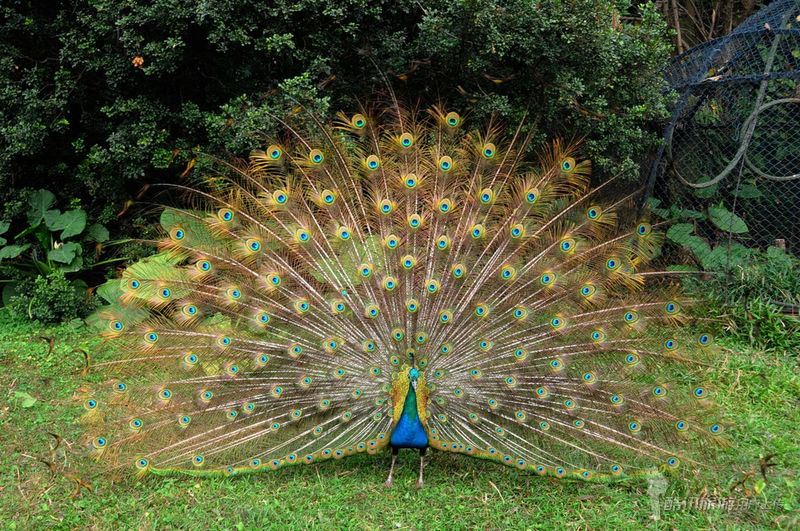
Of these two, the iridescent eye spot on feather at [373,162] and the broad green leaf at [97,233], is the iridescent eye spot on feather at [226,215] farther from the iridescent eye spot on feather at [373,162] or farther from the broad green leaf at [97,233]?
the broad green leaf at [97,233]

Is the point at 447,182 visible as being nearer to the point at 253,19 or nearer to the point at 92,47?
the point at 253,19

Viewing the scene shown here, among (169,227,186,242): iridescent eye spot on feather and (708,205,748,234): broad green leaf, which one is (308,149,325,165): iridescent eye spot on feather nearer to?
(169,227,186,242): iridescent eye spot on feather

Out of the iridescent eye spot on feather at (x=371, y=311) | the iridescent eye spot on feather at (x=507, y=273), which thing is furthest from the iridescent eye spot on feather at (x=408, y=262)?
the iridescent eye spot on feather at (x=507, y=273)

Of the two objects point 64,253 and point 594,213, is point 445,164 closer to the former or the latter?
point 594,213

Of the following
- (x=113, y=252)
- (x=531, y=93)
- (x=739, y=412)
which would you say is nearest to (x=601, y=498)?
(x=739, y=412)

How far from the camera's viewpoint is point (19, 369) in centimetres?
584

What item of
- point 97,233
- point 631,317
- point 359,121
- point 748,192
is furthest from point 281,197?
point 748,192

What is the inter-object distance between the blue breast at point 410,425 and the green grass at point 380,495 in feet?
1.33

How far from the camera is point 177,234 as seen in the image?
4469mm

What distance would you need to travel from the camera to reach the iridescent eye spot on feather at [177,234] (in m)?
4.45

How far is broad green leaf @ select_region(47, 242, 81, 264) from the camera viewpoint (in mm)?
6795

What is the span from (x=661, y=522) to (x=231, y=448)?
2.40 metres

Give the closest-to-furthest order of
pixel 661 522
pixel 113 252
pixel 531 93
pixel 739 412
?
pixel 661 522, pixel 739 412, pixel 531 93, pixel 113 252

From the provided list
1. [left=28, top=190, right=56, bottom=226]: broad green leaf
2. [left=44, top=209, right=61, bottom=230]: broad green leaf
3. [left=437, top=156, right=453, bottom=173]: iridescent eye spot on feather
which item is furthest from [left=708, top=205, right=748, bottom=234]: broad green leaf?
[left=28, top=190, right=56, bottom=226]: broad green leaf
